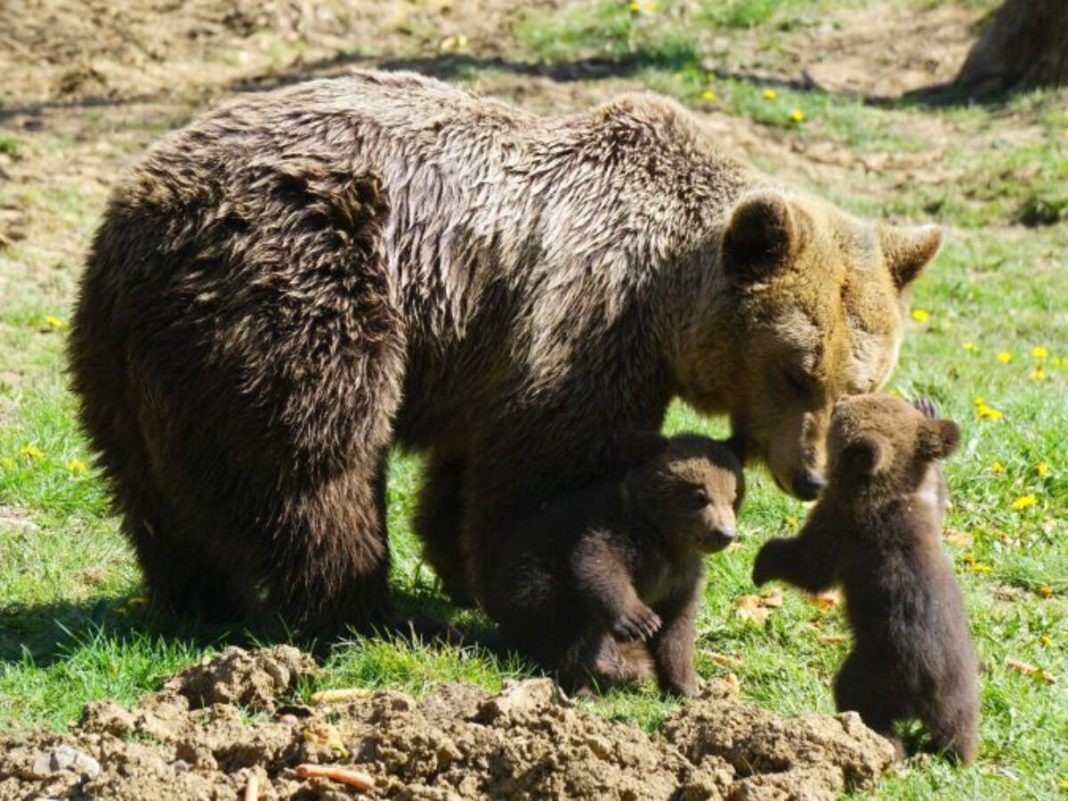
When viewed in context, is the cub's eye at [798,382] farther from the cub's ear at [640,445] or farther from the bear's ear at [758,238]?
the cub's ear at [640,445]

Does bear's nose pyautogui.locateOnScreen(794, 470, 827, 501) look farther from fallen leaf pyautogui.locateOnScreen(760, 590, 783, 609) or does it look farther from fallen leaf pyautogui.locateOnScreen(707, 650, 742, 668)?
fallen leaf pyautogui.locateOnScreen(760, 590, 783, 609)

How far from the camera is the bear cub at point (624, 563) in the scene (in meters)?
6.60

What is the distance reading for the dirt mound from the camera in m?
5.31

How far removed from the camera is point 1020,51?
660 inches

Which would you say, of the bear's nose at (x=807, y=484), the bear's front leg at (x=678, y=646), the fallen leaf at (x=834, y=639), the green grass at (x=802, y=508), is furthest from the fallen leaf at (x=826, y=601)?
the bear's front leg at (x=678, y=646)

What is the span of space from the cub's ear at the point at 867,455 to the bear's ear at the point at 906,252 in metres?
1.61

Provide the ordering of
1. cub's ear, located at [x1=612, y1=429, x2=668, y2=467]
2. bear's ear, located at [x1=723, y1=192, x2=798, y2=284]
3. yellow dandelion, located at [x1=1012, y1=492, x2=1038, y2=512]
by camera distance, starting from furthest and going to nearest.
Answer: yellow dandelion, located at [x1=1012, y1=492, x2=1038, y2=512] → bear's ear, located at [x1=723, y1=192, x2=798, y2=284] → cub's ear, located at [x1=612, y1=429, x2=668, y2=467]

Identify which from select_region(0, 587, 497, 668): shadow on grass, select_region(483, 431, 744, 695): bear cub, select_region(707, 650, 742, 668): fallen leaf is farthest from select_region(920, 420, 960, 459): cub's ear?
select_region(0, 587, 497, 668): shadow on grass

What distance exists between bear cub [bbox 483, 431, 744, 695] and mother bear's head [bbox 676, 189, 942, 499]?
39cm

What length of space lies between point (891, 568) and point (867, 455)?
43 cm

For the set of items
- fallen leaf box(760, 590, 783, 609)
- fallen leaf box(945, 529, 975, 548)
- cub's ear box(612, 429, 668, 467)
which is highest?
cub's ear box(612, 429, 668, 467)

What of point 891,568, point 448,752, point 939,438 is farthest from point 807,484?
point 448,752

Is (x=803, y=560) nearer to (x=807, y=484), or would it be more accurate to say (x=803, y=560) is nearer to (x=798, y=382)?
(x=807, y=484)

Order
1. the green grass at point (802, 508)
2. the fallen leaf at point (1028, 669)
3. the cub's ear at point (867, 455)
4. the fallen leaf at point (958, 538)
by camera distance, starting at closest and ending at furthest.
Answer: the cub's ear at point (867, 455) → the green grass at point (802, 508) → the fallen leaf at point (1028, 669) → the fallen leaf at point (958, 538)
